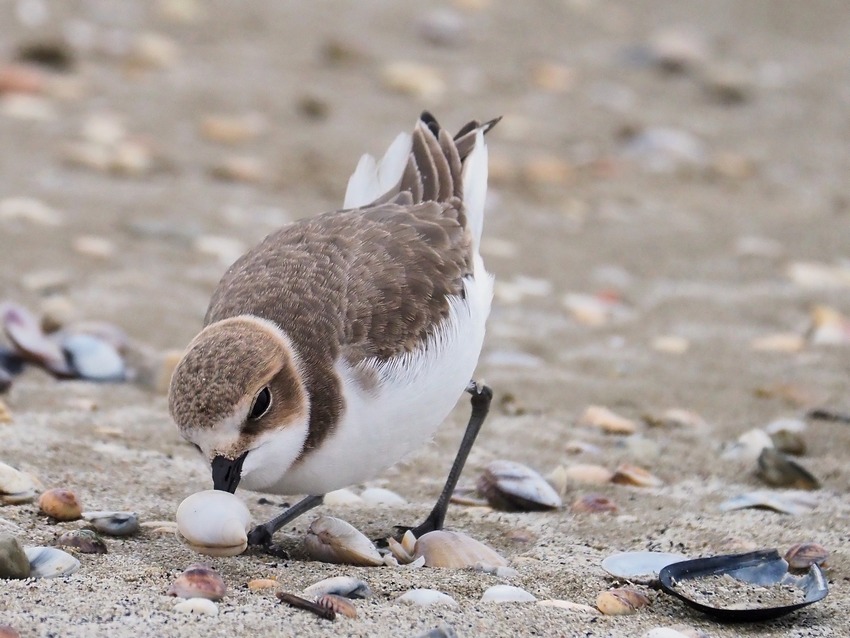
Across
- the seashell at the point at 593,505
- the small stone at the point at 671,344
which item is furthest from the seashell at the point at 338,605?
the small stone at the point at 671,344

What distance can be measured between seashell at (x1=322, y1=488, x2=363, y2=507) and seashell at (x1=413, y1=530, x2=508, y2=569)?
0.59 metres

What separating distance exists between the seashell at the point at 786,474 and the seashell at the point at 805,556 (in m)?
0.77

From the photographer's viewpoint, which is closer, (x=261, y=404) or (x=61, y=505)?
(x=261, y=404)

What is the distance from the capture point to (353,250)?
382 cm

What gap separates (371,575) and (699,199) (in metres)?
5.43

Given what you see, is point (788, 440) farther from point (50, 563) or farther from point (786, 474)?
point (50, 563)

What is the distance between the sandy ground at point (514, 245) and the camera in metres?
3.36

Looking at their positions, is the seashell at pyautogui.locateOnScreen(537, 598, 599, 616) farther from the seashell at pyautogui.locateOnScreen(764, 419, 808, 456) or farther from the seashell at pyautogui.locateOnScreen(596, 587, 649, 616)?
the seashell at pyautogui.locateOnScreen(764, 419, 808, 456)

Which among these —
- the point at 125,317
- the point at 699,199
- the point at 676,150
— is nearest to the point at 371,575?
the point at 125,317

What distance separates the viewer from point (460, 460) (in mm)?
4051

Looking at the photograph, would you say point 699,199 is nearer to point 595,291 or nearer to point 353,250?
point 595,291

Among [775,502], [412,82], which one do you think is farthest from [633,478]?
[412,82]

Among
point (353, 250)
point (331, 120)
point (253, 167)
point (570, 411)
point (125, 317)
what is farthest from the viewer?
point (331, 120)

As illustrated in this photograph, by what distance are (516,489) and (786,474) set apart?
3.25 ft
